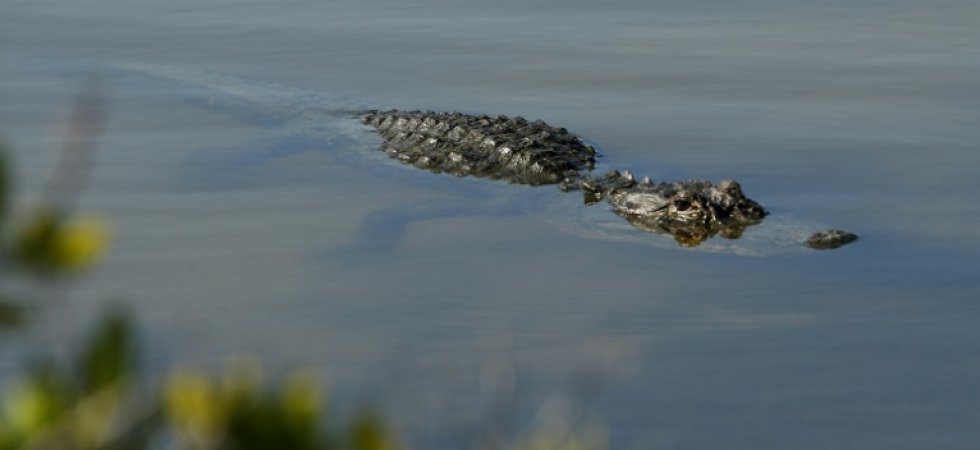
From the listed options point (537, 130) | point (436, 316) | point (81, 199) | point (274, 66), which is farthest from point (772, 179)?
point (274, 66)

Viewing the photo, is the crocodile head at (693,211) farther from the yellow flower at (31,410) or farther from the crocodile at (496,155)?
the yellow flower at (31,410)

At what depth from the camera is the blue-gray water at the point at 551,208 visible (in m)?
5.52

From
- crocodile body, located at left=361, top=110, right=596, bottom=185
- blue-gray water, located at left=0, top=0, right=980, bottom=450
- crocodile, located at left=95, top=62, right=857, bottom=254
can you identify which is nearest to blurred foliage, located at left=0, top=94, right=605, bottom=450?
blue-gray water, located at left=0, top=0, right=980, bottom=450

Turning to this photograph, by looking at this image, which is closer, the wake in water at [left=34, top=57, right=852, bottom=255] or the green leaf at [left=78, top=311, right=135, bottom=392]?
the green leaf at [left=78, top=311, right=135, bottom=392]

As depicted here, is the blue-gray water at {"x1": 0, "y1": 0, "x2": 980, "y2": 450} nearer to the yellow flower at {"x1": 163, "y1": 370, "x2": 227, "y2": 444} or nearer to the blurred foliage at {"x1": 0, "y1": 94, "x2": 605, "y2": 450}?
the blurred foliage at {"x1": 0, "y1": 94, "x2": 605, "y2": 450}

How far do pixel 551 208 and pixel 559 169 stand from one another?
74 centimetres

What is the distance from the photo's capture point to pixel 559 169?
941 cm

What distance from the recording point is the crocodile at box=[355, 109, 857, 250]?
8094mm

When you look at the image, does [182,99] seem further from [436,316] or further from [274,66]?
[436,316]

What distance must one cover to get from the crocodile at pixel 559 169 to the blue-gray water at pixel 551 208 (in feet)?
0.71

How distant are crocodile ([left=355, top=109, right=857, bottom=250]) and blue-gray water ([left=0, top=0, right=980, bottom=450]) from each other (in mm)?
217

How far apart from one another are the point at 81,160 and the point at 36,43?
4.03 metres

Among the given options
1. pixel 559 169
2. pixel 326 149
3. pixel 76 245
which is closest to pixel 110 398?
pixel 76 245

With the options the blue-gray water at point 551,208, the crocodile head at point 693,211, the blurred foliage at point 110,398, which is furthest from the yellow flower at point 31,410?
the crocodile head at point 693,211
